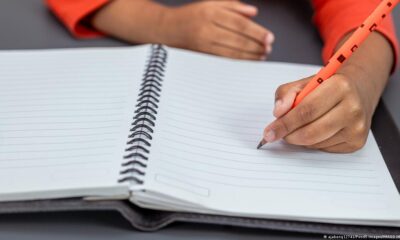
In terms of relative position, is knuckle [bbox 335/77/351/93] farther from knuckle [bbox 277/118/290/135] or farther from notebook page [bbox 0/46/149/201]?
notebook page [bbox 0/46/149/201]

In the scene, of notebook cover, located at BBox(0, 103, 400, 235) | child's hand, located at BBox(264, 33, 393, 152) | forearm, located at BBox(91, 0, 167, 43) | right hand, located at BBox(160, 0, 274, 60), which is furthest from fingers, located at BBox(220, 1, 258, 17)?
notebook cover, located at BBox(0, 103, 400, 235)

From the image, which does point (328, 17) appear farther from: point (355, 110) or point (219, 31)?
point (355, 110)

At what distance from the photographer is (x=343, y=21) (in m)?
0.72

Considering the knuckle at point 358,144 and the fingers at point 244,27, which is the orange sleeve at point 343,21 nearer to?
the fingers at point 244,27

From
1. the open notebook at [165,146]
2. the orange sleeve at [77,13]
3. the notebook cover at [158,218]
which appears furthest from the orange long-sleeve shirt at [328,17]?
the notebook cover at [158,218]

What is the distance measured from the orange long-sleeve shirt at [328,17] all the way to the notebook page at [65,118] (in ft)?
0.36

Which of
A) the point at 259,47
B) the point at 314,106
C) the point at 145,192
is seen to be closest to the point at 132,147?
the point at 145,192

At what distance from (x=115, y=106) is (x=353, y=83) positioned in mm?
276

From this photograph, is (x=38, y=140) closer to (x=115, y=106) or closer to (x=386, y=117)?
(x=115, y=106)

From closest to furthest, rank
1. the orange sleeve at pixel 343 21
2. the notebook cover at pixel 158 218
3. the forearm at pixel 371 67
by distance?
the notebook cover at pixel 158 218 → the forearm at pixel 371 67 → the orange sleeve at pixel 343 21

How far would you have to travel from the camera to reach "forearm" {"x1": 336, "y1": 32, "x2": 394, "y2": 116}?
1.89ft

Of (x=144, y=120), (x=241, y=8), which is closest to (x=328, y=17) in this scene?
(x=241, y=8)

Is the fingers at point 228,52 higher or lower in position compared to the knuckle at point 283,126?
higher

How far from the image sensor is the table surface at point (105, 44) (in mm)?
464
